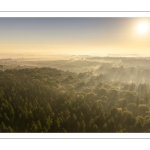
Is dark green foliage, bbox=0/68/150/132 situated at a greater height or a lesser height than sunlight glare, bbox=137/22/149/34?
lesser

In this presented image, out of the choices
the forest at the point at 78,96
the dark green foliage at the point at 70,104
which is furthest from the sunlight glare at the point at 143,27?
the dark green foliage at the point at 70,104

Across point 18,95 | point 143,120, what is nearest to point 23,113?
point 18,95

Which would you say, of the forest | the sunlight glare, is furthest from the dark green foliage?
the sunlight glare

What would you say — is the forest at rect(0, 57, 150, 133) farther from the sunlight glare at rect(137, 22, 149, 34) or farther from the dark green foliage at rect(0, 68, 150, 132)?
the sunlight glare at rect(137, 22, 149, 34)

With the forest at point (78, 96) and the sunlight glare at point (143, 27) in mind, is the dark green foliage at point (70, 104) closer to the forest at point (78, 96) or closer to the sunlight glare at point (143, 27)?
the forest at point (78, 96)

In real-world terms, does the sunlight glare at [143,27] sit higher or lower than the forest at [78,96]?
higher

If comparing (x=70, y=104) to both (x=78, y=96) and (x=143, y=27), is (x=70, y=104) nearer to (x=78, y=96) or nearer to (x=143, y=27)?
(x=78, y=96)
